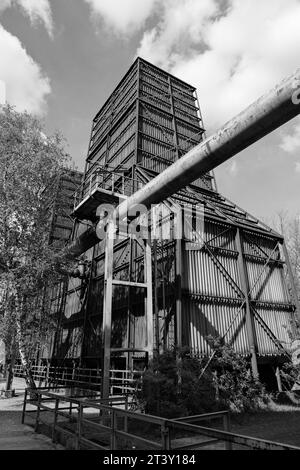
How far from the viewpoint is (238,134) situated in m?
7.25

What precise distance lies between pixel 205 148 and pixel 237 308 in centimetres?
763

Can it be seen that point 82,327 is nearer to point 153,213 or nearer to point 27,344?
point 27,344

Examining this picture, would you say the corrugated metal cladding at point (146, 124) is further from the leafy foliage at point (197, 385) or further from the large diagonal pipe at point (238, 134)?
the leafy foliage at point (197, 385)

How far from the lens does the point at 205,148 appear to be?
7.98 m

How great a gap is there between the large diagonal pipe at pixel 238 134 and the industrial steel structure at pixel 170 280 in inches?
3.1

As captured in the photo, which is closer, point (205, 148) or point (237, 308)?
point (205, 148)

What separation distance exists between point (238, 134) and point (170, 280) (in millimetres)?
6367

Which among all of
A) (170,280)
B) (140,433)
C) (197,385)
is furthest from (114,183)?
(140,433)

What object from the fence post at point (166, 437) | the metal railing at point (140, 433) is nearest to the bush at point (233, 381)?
the metal railing at point (140, 433)

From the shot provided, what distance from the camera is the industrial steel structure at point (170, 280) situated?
11398mm

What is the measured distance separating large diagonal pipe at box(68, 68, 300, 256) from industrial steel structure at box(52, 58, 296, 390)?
79 mm

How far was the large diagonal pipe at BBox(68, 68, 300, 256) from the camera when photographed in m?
6.39
